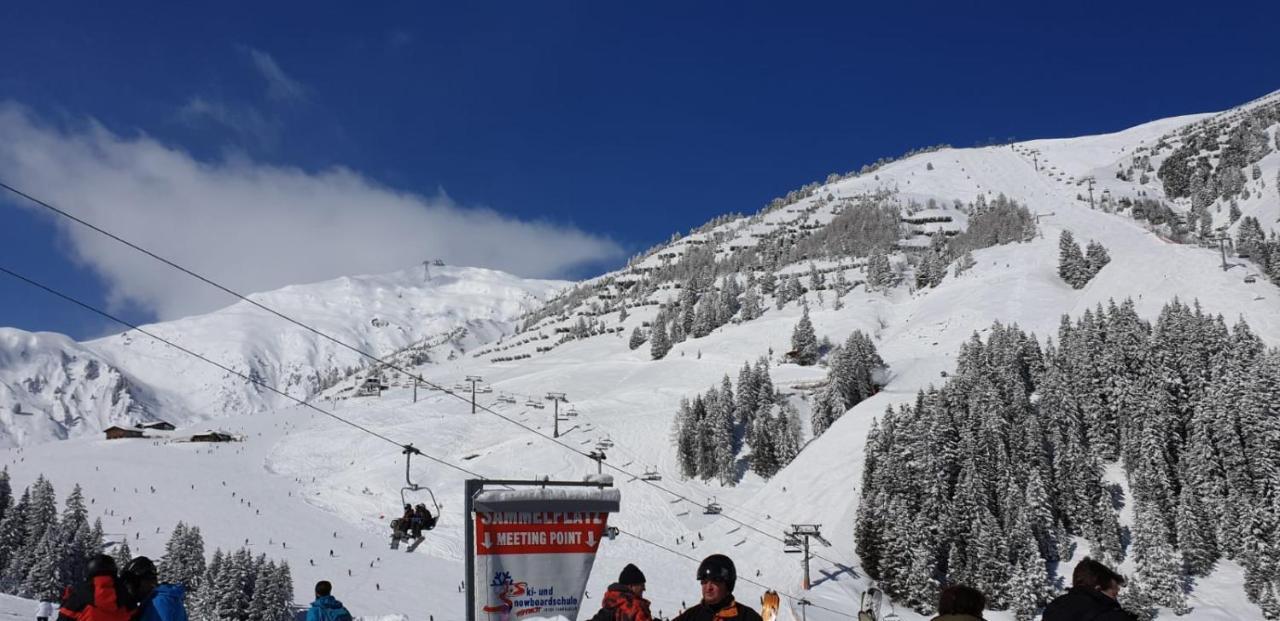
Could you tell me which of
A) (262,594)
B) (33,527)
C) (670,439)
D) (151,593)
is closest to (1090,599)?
(151,593)

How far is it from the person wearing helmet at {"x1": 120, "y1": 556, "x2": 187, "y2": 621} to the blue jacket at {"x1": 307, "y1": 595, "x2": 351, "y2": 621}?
2.08 m

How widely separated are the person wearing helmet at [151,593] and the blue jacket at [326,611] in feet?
6.82

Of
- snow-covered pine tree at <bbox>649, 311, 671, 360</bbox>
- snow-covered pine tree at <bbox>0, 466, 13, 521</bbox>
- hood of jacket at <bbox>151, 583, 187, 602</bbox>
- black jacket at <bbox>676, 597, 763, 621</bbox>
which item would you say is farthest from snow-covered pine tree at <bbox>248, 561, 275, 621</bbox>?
snow-covered pine tree at <bbox>649, 311, 671, 360</bbox>

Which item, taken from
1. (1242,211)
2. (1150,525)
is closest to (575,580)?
(1150,525)

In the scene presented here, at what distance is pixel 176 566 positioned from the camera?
2111 inches

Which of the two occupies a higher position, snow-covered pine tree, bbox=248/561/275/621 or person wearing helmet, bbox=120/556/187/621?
person wearing helmet, bbox=120/556/187/621

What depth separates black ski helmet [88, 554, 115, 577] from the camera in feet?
21.9

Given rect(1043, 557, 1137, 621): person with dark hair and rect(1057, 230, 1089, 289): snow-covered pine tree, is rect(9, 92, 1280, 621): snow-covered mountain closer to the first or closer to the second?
rect(1057, 230, 1089, 289): snow-covered pine tree

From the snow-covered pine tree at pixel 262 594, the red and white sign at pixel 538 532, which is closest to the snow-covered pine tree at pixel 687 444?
the snow-covered pine tree at pixel 262 594

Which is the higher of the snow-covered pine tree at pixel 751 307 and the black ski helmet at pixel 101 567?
the snow-covered pine tree at pixel 751 307

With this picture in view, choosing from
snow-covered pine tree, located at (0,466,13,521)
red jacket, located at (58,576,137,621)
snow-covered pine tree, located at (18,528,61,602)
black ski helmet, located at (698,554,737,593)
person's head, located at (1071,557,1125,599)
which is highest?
black ski helmet, located at (698,554,737,593)

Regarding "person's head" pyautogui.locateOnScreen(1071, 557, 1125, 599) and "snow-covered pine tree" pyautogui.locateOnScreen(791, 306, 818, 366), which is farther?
"snow-covered pine tree" pyautogui.locateOnScreen(791, 306, 818, 366)

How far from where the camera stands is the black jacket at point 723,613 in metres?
5.34

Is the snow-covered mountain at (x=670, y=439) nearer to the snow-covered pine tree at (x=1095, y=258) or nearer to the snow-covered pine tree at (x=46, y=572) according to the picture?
the snow-covered pine tree at (x=1095, y=258)
